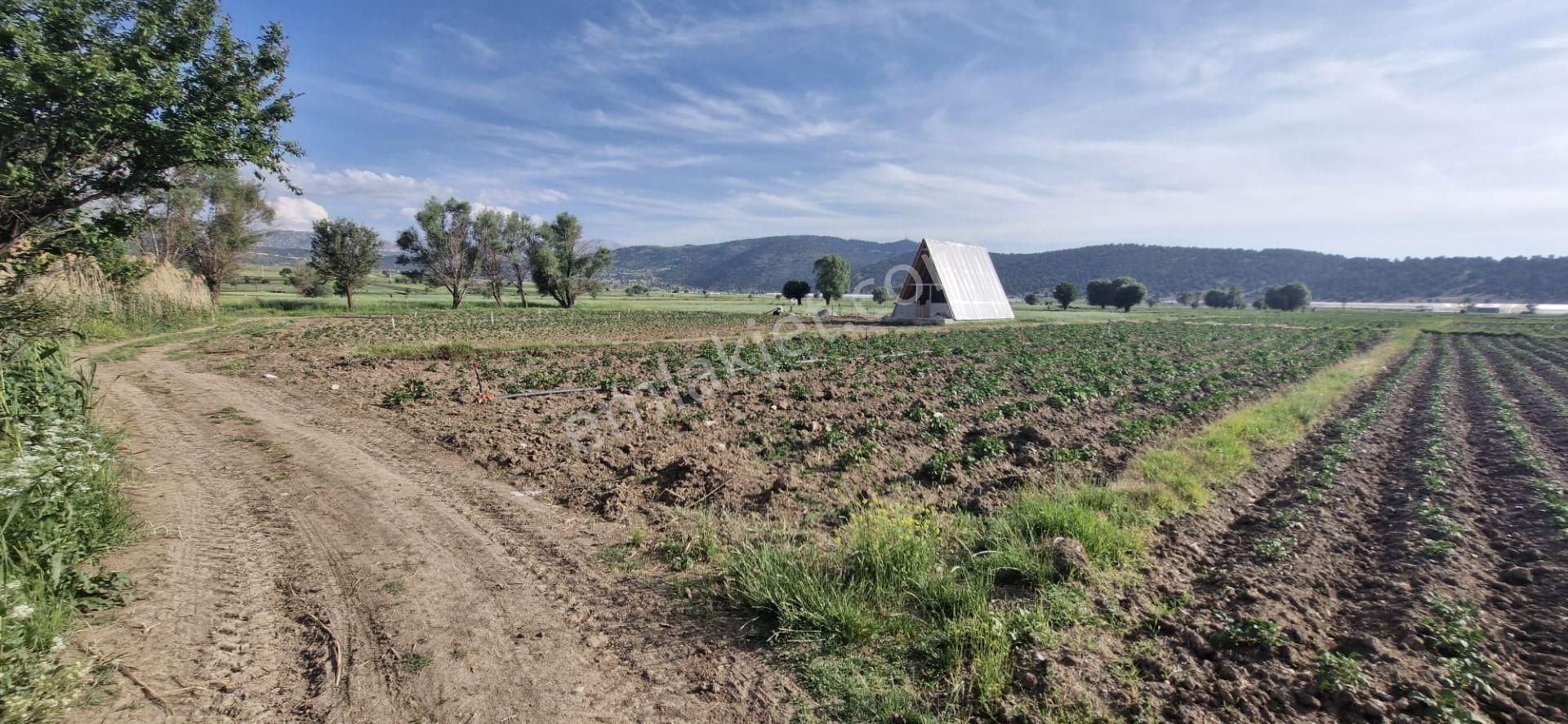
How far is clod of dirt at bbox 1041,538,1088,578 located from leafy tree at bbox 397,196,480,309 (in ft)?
212

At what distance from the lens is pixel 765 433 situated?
10.3m

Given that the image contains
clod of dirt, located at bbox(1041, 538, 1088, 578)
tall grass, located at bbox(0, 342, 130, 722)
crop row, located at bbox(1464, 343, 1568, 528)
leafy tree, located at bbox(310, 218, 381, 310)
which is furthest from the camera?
leafy tree, located at bbox(310, 218, 381, 310)

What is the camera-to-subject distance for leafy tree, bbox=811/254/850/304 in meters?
75.2

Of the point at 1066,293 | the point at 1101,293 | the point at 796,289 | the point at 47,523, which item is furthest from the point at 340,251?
the point at 1101,293

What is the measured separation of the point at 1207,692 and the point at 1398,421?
48.2ft

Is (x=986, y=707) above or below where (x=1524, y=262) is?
below

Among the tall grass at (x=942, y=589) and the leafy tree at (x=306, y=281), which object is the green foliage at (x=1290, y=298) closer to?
the tall grass at (x=942, y=589)

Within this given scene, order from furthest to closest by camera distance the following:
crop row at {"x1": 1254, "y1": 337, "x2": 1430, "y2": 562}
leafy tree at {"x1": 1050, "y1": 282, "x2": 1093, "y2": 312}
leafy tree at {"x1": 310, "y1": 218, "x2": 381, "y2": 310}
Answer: leafy tree at {"x1": 1050, "y1": 282, "x2": 1093, "y2": 312} < leafy tree at {"x1": 310, "y1": 218, "x2": 381, "y2": 310} < crop row at {"x1": 1254, "y1": 337, "x2": 1430, "y2": 562}

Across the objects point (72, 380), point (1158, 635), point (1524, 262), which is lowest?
point (1158, 635)

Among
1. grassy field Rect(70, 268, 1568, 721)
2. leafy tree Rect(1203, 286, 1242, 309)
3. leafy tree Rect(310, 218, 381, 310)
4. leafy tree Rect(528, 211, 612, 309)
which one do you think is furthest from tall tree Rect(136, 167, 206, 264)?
leafy tree Rect(1203, 286, 1242, 309)

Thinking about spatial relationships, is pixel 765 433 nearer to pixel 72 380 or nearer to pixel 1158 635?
pixel 1158 635

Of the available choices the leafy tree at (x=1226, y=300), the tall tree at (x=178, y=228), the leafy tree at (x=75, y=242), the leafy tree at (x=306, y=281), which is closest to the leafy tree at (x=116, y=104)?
the leafy tree at (x=75, y=242)

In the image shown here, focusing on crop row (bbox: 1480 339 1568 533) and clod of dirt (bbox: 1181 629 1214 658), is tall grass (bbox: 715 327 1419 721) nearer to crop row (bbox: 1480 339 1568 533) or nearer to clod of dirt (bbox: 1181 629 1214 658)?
clod of dirt (bbox: 1181 629 1214 658)

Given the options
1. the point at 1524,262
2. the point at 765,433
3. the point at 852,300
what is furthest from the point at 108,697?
the point at 1524,262
